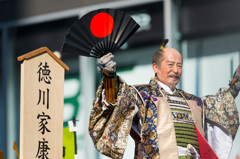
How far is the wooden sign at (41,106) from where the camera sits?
4320mm

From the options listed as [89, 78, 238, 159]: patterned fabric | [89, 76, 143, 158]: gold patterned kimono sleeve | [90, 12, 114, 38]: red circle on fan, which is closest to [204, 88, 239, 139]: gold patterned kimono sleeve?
[89, 78, 238, 159]: patterned fabric

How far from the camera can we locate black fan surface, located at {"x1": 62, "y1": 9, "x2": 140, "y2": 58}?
448cm

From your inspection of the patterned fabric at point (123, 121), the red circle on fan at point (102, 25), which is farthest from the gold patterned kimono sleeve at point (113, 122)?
the red circle on fan at point (102, 25)

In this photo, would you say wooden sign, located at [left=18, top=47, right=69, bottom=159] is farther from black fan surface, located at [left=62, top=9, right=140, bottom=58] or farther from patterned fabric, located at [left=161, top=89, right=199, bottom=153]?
patterned fabric, located at [left=161, top=89, right=199, bottom=153]

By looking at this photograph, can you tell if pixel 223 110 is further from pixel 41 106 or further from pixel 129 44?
pixel 129 44

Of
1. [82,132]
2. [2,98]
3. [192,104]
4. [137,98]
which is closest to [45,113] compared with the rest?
[137,98]

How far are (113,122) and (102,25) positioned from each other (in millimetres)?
789

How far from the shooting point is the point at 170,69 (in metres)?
4.92

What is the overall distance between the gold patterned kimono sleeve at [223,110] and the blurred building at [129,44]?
133 cm

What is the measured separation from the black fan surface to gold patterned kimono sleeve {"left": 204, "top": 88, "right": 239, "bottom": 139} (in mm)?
1101

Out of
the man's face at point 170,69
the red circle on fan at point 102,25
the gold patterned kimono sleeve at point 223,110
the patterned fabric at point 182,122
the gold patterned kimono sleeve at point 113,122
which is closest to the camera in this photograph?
the gold patterned kimono sleeve at point 113,122

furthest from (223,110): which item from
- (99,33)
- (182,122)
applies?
(99,33)

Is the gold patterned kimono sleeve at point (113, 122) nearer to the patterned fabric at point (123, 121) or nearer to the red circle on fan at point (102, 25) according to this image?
the patterned fabric at point (123, 121)

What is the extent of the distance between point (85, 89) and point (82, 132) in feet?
1.87
